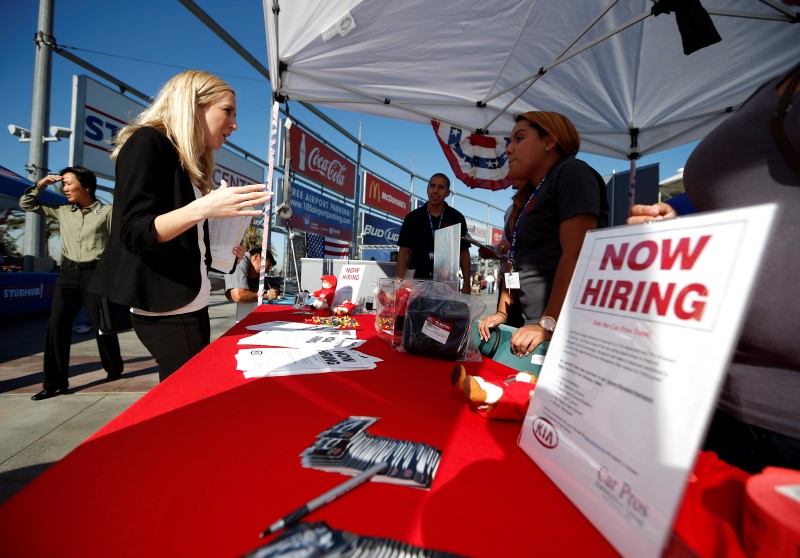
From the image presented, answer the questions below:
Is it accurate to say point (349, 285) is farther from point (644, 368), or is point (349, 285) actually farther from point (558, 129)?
point (644, 368)

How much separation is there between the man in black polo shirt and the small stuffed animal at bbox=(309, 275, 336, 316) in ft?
2.80

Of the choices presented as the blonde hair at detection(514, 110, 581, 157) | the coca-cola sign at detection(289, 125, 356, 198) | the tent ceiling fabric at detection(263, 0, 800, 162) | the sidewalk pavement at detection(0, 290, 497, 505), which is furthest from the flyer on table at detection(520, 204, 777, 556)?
the coca-cola sign at detection(289, 125, 356, 198)

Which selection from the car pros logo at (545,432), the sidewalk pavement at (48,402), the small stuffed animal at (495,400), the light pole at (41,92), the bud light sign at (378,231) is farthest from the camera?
the bud light sign at (378,231)

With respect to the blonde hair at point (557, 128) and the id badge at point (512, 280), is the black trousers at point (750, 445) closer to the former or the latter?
the id badge at point (512, 280)

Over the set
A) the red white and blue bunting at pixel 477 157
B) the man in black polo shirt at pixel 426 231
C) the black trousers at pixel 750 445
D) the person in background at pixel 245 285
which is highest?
the red white and blue bunting at pixel 477 157

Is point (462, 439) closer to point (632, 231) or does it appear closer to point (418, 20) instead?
point (632, 231)

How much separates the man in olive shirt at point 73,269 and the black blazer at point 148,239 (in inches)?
82.0

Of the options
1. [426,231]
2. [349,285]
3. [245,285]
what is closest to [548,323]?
[349,285]

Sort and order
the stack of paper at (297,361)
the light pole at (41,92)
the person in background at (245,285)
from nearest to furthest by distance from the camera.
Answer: the stack of paper at (297,361) < the person in background at (245,285) < the light pole at (41,92)

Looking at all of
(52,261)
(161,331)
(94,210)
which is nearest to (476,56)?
(161,331)

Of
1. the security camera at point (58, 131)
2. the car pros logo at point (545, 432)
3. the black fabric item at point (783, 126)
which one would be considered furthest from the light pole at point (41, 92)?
the black fabric item at point (783, 126)

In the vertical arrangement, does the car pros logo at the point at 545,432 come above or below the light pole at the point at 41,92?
below

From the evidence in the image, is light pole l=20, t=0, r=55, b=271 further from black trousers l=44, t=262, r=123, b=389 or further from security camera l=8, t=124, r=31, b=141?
black trousers l=44, t=262, r=123, b=389

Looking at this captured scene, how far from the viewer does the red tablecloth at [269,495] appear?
36 centimetres
